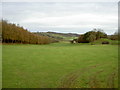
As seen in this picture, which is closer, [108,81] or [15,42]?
[108,81]

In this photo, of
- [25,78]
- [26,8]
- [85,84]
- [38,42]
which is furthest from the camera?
[38,42]

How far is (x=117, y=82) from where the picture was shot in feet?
13.0

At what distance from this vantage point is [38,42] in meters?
17.8

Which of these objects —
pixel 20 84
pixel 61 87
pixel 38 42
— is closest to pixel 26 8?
pixel 20 84

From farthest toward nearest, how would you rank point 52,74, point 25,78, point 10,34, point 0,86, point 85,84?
1. point 10,34
2. point 52,74
3. point 25,78
4. point 85,84
5. point 0,86

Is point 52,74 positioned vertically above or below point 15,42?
below

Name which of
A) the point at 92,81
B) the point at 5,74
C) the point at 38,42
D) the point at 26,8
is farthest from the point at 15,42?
the point at 92,81

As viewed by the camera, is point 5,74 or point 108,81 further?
point 5,74

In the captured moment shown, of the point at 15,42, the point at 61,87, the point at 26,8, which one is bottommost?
the point at 61,87

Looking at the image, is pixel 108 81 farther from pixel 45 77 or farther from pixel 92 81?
pixel 45 77

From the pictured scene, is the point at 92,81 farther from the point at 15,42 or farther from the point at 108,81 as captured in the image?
the point at 15,42

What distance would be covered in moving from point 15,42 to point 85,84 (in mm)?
12881

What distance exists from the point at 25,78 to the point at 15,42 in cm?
1191

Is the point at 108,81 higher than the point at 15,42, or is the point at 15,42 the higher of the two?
the point at 15,42
